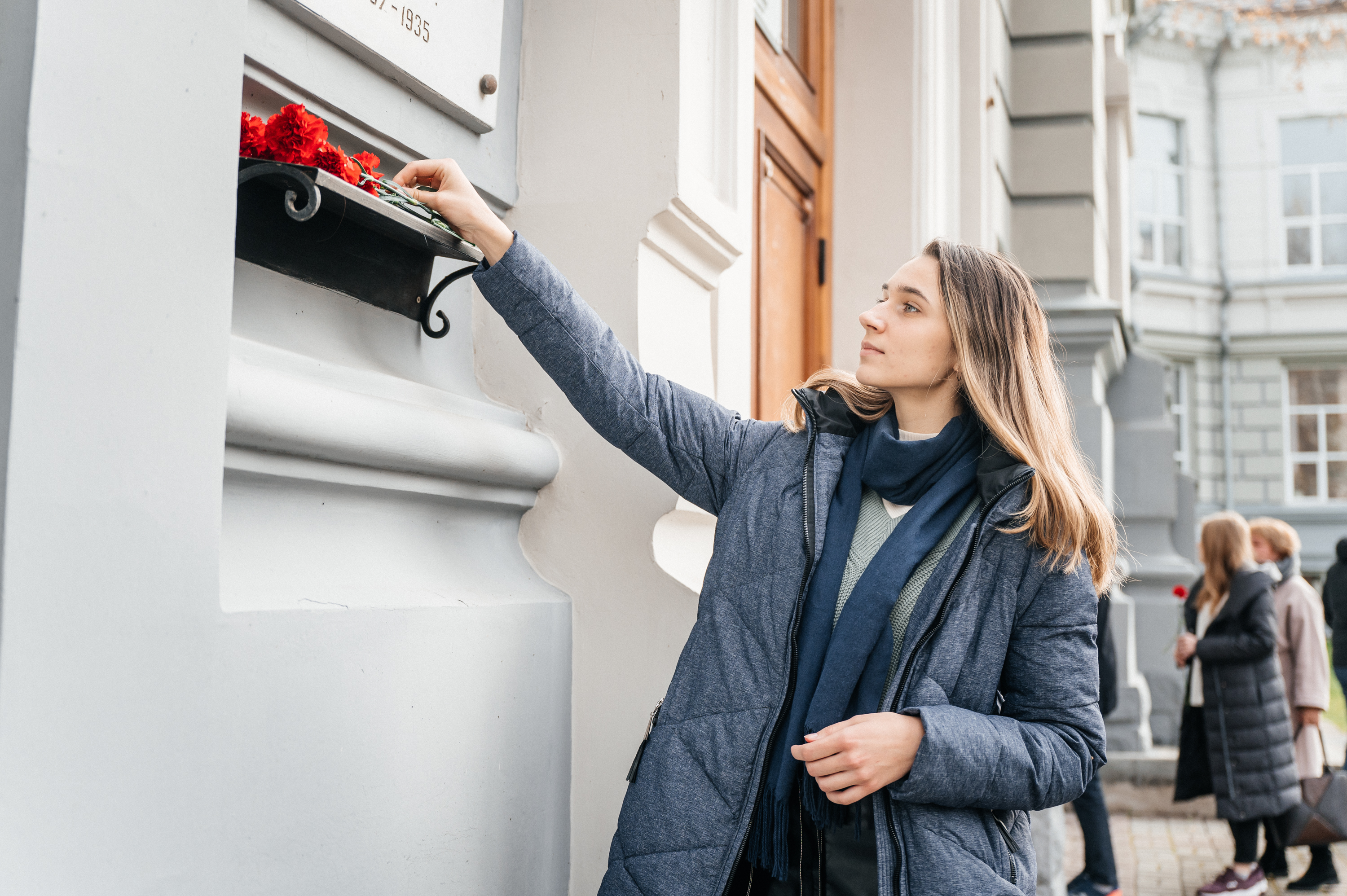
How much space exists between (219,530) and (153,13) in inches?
20.2

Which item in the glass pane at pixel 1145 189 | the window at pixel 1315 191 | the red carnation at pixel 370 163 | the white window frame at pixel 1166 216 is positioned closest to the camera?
the red carnation at pixel 370 163

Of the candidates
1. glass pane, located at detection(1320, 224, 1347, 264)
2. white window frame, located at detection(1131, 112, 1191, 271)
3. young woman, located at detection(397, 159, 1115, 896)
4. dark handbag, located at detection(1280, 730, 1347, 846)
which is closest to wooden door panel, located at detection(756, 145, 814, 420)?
young woman, located at detection(397, 159, 1115, 896)

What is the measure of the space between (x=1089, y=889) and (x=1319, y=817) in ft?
3.51

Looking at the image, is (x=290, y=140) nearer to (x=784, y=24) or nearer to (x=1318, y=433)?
(x=784, y=24)

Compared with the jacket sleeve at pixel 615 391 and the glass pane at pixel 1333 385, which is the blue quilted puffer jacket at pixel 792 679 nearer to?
the jacket sleeve at pixel 615 391

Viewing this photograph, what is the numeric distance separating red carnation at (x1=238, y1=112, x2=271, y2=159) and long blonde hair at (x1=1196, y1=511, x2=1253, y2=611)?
503 cm

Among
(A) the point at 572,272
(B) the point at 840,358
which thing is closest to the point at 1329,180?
(B) the point at 840,358

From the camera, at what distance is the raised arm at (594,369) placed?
1.69 metres

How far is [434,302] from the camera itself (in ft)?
6.15

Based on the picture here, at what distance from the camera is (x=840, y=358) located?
164 inches

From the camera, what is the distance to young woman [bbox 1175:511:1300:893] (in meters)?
5.07

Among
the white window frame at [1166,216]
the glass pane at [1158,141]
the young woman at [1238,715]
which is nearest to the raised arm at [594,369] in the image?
the young woman at [1238,715]

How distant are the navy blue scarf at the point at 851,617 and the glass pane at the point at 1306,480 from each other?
19.1 m

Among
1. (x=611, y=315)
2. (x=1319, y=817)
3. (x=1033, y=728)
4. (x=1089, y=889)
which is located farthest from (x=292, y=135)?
(x=1319, y=817)
